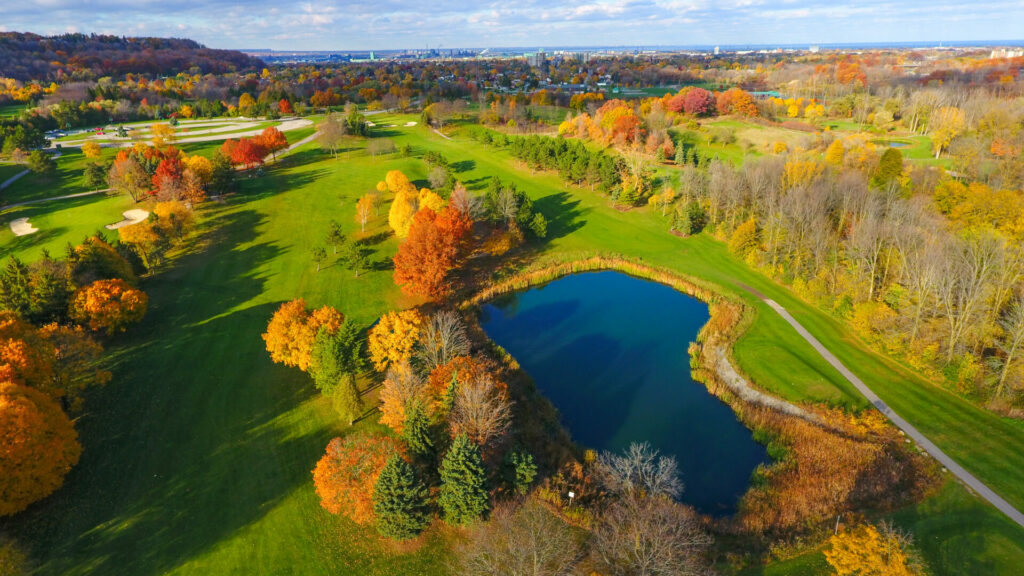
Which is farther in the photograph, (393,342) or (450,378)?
(393,342)

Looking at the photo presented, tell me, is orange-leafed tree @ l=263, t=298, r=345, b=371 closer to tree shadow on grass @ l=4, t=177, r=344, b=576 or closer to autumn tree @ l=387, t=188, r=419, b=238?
tree shadow on grass @ l=4, t=177, r=344, b=576

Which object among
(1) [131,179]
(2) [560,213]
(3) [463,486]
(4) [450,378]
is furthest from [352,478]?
(1) [131,179]

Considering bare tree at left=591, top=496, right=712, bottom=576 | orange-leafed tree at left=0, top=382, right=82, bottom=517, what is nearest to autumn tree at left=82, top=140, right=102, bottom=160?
orange-leafed tree at left=0, top=382, right=82, bottom=517

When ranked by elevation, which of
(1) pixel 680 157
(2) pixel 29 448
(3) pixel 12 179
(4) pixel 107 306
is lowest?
(2) pixel 29 448

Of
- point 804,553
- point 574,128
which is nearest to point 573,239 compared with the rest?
point 804,553

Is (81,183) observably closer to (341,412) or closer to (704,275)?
(341,412)

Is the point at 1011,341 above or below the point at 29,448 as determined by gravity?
below

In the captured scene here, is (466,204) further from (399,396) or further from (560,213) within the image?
(399,396)
